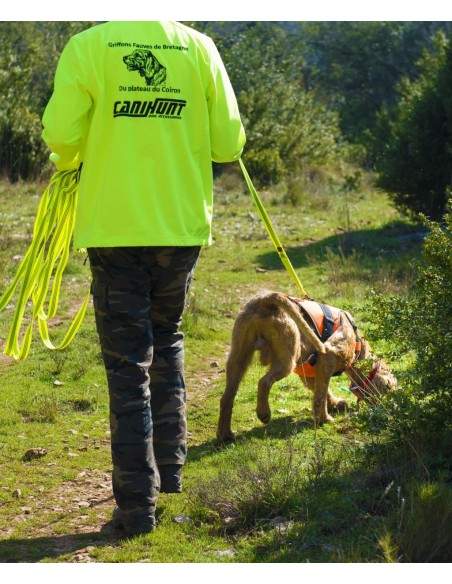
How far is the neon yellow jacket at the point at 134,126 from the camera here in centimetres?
483

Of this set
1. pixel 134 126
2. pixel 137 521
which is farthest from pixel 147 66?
pixel 137 521

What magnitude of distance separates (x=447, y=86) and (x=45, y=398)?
10443 millimetres

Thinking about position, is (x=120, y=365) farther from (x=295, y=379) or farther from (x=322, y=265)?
(x=322, y=265)

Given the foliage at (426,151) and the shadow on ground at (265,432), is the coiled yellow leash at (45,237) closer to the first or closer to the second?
the shadow on ground at (265,432)

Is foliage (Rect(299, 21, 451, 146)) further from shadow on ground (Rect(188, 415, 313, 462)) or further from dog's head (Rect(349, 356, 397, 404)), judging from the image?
shadow on ground (Rect(188, 415, 313, 462))

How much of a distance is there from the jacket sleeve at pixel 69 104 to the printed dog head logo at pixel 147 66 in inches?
9.1

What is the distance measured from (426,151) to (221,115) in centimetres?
1126

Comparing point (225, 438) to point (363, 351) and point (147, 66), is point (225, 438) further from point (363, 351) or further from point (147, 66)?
point (147, 66)

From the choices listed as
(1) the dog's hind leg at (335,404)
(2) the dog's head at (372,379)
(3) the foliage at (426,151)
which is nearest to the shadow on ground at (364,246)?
(3) the foliage at (426,151)

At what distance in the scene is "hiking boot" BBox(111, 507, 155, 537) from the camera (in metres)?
4.91

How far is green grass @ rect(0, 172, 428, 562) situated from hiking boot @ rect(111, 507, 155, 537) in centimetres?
8

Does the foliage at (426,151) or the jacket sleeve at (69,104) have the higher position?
the jacket sleeve at (69,104)

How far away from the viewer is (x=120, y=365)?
16.2 ft

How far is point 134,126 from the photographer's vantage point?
4.90 metres
